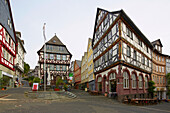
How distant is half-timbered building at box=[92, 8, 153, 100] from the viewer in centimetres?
1956

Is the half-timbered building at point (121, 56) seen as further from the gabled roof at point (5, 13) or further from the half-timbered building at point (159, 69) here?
the gabled roof at point (5, 13)

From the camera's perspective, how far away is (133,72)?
22.5 meters

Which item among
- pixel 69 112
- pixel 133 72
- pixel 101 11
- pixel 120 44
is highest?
pixel 101 11

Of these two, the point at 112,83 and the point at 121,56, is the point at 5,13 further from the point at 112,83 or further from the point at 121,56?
the point at 112,83

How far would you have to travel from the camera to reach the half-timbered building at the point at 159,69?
34.6m

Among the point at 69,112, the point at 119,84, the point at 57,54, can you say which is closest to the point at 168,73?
the point at 119,84

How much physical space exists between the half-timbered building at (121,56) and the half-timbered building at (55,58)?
1497 cm

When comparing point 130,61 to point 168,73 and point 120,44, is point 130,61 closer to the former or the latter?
point 120,44

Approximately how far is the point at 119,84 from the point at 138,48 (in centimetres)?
850

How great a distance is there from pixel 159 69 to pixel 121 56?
21.9 meters

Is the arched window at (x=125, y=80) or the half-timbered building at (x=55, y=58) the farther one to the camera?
the half-timbered building at (x=55, y=58)

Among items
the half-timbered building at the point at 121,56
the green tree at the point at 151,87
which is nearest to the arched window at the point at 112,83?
the half-timbered building at the point at 121,56

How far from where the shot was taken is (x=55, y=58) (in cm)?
4062

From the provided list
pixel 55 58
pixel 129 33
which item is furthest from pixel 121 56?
pixel 55 58
